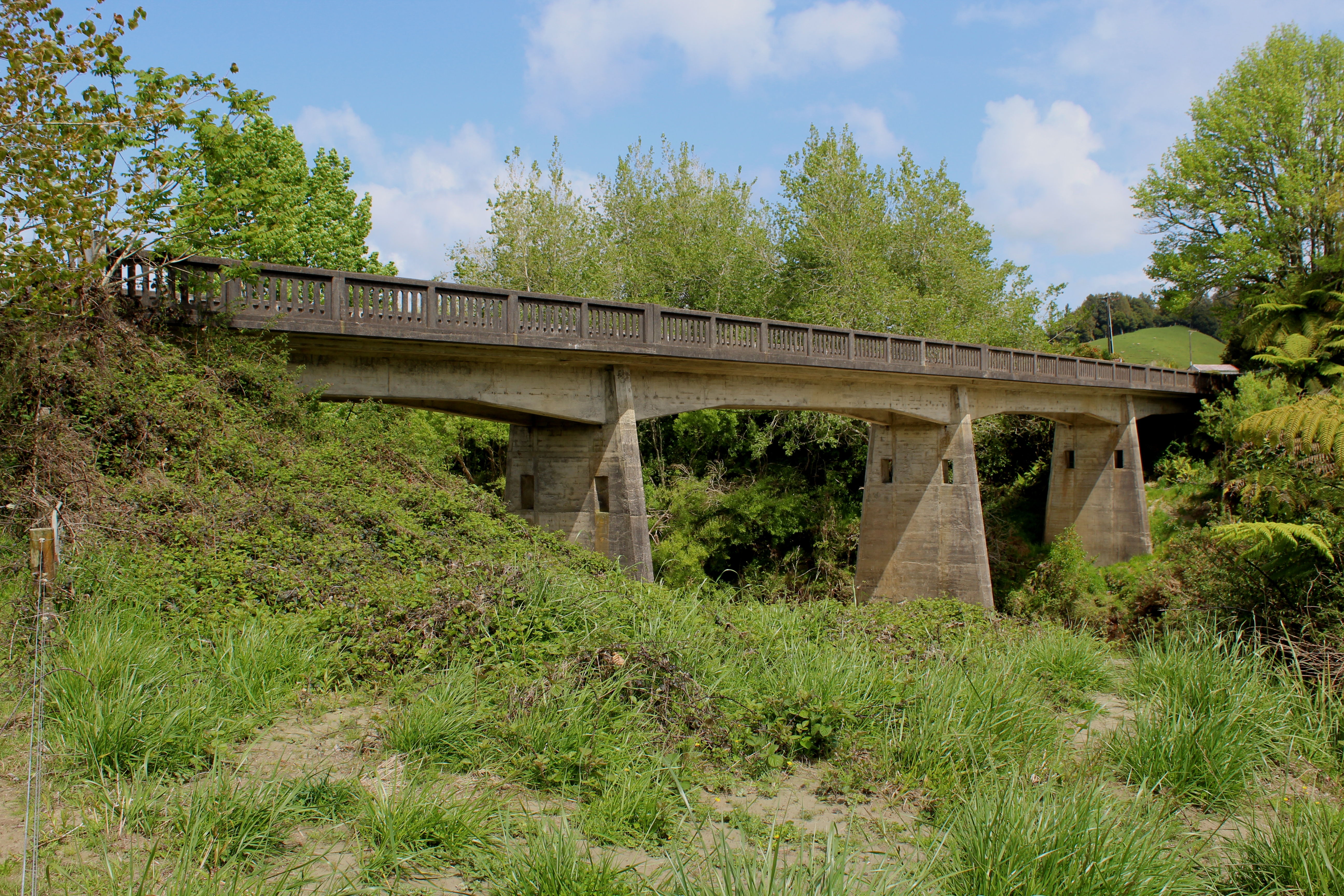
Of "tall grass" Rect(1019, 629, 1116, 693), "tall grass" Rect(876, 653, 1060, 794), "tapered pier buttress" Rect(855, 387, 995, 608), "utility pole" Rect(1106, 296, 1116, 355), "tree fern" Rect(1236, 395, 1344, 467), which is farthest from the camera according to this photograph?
"utility pole" Rect(1106, 296, 1116, 355)

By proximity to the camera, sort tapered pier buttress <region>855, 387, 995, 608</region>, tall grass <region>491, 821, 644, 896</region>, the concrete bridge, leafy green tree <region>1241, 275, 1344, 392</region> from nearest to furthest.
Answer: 1. tall grass <region>491, 821, 644, 896</region>
2. the concrete bridge
3. tapered pier buttress <region>855, 387, 995, 608</region>
4. leafy green tree <region>1241, 275, 1344, 392</region>

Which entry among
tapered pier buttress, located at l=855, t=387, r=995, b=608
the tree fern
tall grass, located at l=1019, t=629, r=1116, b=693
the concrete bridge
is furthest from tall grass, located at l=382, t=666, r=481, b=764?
tapered pier buttress, located at l=855, t=387, r=995, b=608

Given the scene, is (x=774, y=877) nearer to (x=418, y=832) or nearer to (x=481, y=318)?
(x=418, y=832)

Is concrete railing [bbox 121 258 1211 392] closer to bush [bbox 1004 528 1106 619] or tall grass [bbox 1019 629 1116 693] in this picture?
tall grass [bbox 1019 629 1116 693]

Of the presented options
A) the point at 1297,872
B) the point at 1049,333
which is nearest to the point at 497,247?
the point at 1049,333

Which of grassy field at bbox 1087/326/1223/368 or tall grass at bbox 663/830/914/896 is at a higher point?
grassy field at bbox 1087/326/1223/368

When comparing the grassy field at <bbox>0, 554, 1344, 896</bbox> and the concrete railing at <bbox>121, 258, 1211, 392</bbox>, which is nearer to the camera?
the grassy field at <bbox>0, 554, 1344, 896</bbox>

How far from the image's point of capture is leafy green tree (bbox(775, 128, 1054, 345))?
96.4 feet

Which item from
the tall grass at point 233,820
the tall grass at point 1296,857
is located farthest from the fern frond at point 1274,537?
the tall grass at point 233,820

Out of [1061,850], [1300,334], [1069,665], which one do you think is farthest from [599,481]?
[1300,334]

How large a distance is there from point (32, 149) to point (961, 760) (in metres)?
10.3

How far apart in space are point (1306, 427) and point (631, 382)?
10452mm

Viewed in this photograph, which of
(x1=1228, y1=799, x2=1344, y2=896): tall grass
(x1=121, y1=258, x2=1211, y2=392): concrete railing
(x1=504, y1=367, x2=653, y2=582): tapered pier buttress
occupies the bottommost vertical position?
(x1=1228, y1=799, x2=1344, y2=896): tall grass

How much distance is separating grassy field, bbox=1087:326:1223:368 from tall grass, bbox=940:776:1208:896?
7028cm
